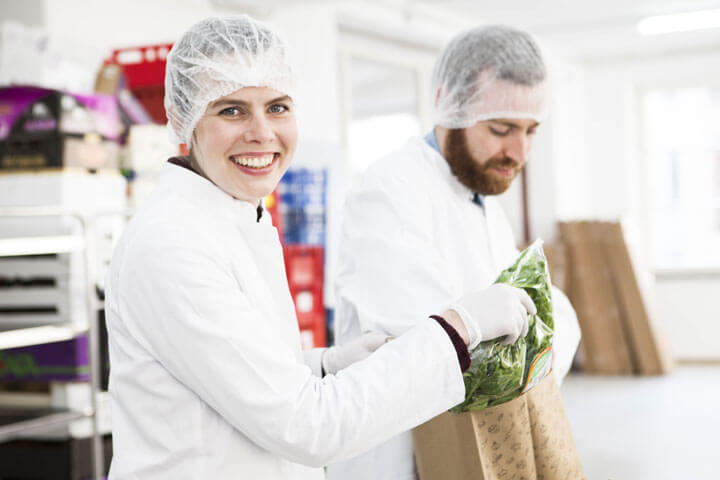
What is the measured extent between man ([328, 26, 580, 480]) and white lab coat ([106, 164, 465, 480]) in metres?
0.45

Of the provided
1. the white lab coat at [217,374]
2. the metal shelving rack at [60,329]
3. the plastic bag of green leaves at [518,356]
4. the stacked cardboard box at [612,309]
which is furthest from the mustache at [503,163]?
the stacked cardboard box at [612,309]

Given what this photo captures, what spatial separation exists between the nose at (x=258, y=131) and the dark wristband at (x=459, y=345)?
14.9 inches

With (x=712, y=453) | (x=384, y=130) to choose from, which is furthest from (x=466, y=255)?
(x=384, y=130)

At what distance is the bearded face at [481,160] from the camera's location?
1819mm

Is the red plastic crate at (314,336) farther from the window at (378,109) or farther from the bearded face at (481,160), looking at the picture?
the bearded face at (481,160)

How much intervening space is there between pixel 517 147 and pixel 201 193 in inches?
37.7

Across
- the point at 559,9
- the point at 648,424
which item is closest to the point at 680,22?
the point at 559,9

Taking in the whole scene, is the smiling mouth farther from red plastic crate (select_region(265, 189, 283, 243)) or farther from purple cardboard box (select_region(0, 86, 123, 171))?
red plastic crate (select_region(265, 189, 283, 243))

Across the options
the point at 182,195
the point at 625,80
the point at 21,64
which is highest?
the point at 625,80

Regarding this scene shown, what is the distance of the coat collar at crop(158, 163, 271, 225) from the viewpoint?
3.72 ft

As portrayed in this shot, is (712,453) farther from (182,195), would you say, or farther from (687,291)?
(182,195)

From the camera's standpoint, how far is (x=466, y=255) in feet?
5.79

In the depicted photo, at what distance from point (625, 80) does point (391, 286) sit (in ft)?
22.0

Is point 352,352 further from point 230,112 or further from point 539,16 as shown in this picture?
point 539,16
